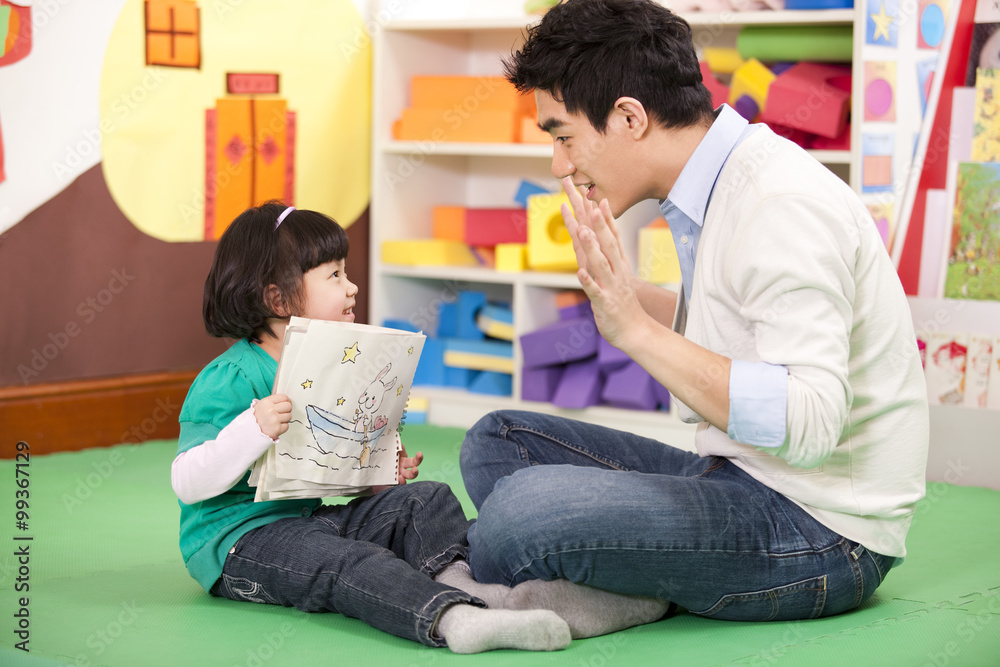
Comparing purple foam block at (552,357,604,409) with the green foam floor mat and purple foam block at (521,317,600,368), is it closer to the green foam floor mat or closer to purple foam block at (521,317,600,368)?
purple foam block at (521,317,600,368)

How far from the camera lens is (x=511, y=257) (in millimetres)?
2527

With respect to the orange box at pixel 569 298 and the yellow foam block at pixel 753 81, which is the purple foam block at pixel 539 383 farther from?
the yellow foam block at pixel 753 81

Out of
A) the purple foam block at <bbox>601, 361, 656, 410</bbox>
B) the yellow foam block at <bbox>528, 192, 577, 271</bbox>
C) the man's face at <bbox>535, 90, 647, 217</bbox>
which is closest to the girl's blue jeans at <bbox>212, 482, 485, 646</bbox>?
the man's face at <bbox>535, 90, 647, 217</bbox>

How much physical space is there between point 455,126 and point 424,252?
33cm

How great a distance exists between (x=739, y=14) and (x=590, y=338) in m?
0.79

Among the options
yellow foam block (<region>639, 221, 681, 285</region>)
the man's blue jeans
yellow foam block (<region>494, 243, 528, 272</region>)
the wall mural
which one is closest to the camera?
the man's blue jeans

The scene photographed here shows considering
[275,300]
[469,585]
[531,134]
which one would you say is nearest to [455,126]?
[531,134]

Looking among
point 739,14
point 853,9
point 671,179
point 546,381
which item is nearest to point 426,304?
point 546,381

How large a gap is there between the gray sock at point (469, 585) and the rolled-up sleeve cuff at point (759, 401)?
35 centimetres

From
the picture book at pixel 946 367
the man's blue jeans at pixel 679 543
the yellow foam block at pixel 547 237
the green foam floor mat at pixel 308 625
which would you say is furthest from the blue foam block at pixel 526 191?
the man's blue jeans at pixel 679 543

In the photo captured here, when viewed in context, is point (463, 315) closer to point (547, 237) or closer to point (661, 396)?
point (547, 237)

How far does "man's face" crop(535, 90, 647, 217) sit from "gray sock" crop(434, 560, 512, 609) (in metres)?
0.46

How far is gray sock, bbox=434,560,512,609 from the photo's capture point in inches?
45.5

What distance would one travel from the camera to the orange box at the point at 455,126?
8.35 feet
